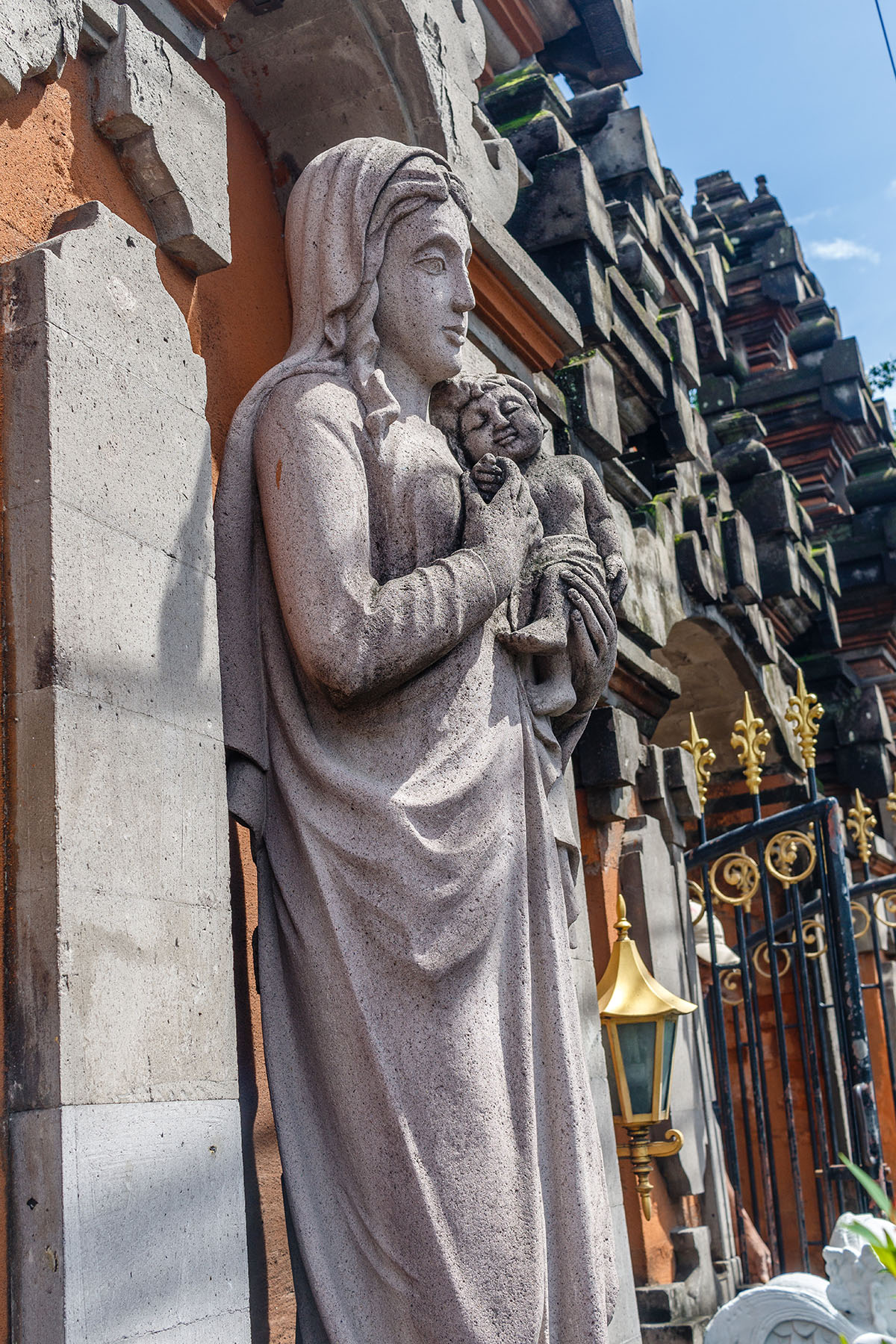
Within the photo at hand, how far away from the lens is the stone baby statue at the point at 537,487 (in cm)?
327

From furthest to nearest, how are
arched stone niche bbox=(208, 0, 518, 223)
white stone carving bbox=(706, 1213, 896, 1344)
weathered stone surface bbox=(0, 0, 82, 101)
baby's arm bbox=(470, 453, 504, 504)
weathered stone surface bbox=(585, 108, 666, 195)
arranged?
1. weathered stone surface bbox=(585, 108, 666, 195)
2. arched stone niche bbox=(208, 0, 518, 223)
3. white stone carving bbox=(706, 1213, 896, 1344)
4. baby's arm bbox=(470, 453, 504, 504)
5. weathered stone surface bbox=(0, 0, 82, 101)

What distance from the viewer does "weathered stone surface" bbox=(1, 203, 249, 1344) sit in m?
2.12

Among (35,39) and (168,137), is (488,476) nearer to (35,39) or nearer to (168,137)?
(168,137)

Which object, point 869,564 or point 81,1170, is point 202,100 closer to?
point 81,1170

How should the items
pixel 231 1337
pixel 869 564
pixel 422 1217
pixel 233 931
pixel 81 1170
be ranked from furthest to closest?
pixel 869 564 → pixel 233 931 → pixel 422 1217 → pixel 231 1337 → pixel 81 1170

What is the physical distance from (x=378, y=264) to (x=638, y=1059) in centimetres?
261

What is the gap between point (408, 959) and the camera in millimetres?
2693

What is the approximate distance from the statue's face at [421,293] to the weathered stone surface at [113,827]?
68 cm

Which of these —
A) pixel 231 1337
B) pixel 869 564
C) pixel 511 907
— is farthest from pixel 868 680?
pixel 231 1337

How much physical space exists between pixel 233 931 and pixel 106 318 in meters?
1.23

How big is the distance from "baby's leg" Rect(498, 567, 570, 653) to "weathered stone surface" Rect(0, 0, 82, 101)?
138 centimetres

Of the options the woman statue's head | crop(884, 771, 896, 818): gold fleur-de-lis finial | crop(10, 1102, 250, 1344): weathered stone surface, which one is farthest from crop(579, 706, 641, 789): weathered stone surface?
crop(884, 771, 896, 818): gold fleur-de-lis finial

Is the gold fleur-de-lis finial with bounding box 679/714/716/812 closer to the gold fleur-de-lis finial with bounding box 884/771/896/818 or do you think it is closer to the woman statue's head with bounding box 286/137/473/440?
the woman statue's head with bounding box 286/137/473/440

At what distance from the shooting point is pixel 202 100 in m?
3.04
